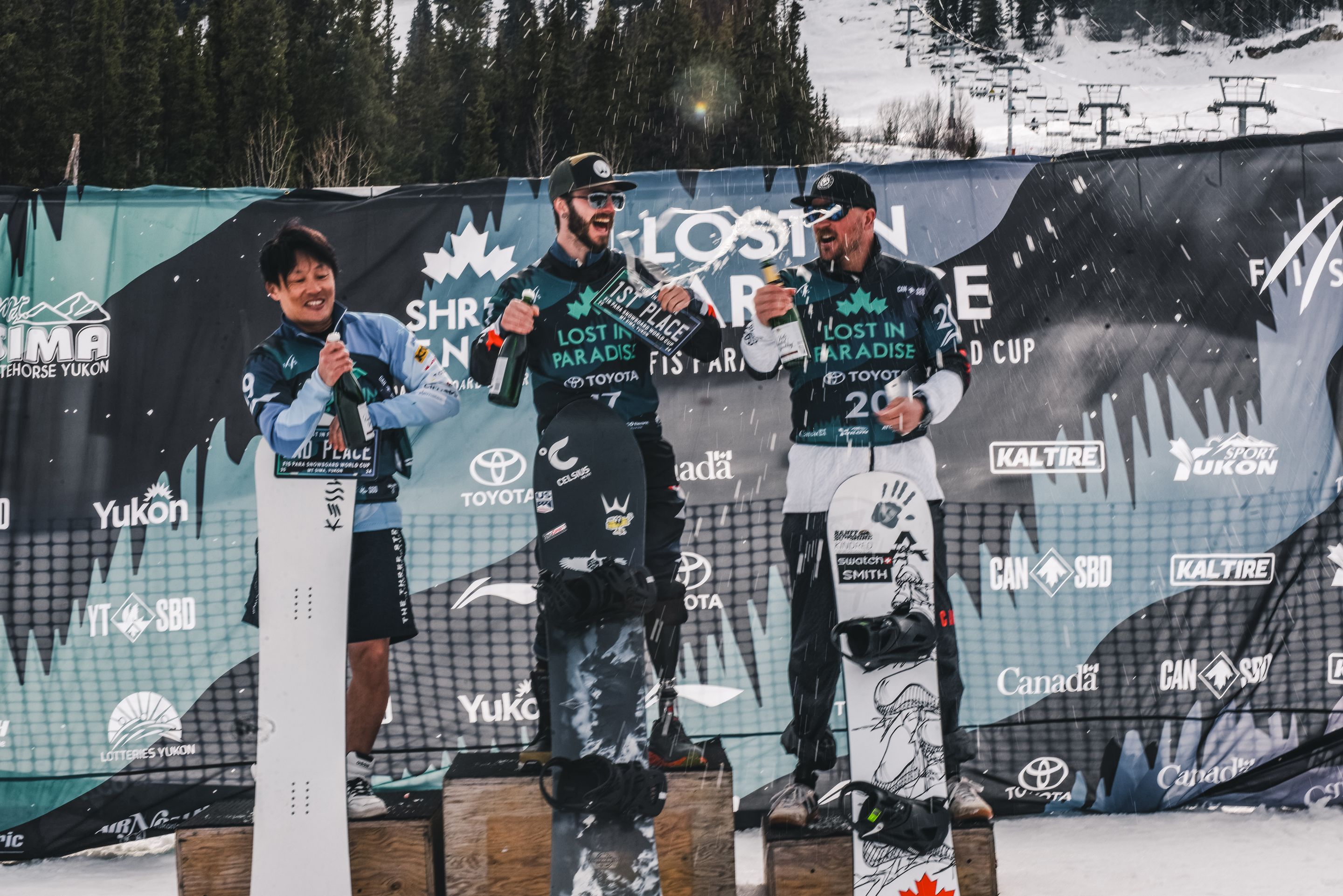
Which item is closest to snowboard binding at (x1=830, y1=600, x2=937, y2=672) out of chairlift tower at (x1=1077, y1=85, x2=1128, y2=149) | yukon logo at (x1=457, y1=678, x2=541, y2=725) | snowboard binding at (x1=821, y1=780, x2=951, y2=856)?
snowboard binding at (x1=821, y1=780, x2=951, y2=856)

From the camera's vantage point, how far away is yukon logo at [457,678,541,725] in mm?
3938

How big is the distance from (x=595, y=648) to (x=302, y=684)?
773 mm

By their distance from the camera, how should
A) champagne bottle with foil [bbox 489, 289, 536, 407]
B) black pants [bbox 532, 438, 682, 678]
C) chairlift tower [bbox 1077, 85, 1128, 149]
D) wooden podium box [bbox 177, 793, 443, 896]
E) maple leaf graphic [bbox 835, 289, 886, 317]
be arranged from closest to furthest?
wooden podium box [bbox 177, 793, 443, 896], champagne bottle with foil [bbox 489, 289, 536, 407], black pants [bbox 532, 438, 682, 678], maple leaf graphic [bbox 835, 289, 886, 317], chairlift tower [bbox 1077, 85, 1128, 149]

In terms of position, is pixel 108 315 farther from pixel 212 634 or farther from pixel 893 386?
pixel 893 386

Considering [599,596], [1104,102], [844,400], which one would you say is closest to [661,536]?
[599,596]

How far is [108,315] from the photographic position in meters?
3.94

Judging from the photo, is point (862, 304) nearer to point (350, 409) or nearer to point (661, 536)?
point (661, 536)

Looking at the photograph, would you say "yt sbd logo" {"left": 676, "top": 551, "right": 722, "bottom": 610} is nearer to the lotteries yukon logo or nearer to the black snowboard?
the black snowboard

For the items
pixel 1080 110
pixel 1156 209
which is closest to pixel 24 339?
pixel 1156 209

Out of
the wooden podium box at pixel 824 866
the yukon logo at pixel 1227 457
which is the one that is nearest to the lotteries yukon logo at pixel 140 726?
the wooden podium box at pixel 824 866

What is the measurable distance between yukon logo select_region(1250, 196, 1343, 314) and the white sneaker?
3.36 m

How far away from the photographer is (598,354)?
3.08 meters

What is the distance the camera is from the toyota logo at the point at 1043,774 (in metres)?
3.94

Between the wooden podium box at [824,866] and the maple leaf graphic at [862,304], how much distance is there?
1434mm
